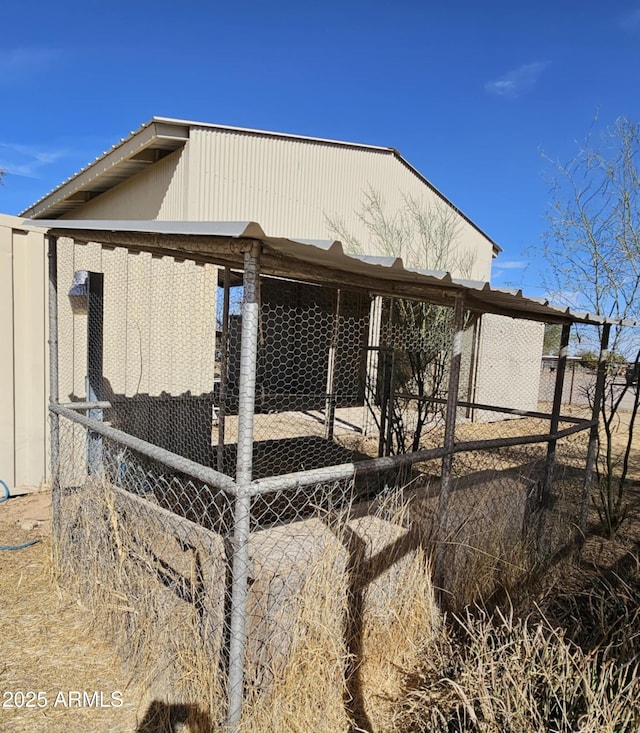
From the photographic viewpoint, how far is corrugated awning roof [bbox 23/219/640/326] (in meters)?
1.54

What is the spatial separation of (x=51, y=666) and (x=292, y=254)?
214 centimetres

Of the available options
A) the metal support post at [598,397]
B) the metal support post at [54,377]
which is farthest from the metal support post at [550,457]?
the metal support post at [54,377]

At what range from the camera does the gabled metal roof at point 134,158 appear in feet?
19.4

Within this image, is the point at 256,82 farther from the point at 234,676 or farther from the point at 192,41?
the point at 234,676

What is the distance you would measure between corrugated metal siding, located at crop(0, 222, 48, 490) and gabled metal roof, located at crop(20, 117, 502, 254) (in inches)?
103

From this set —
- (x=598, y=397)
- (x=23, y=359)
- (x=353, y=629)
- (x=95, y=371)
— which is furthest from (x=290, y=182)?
(x=353, y=629)

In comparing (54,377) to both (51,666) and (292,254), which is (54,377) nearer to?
(51,666)

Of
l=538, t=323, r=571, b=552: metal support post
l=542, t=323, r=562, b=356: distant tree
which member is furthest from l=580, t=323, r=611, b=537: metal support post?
l=542, t=323, r=562, b=356: distant tree

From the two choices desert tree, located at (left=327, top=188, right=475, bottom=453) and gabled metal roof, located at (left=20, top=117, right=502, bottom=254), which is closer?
desert tree, located at (left=327, top=188, right=475, bottom=453)

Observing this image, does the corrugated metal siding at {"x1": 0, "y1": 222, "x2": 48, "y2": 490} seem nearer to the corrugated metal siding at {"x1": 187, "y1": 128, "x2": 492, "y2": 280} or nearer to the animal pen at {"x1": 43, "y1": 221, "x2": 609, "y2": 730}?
the animal pen at {"x1": 43, "y1": 221, "x2": 609, "y2": 730}

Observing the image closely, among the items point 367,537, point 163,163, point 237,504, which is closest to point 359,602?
point 367,537

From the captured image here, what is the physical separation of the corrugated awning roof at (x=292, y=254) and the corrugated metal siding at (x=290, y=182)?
11.6ft

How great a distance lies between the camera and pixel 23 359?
402 centimetres

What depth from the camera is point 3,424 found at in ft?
12.8
